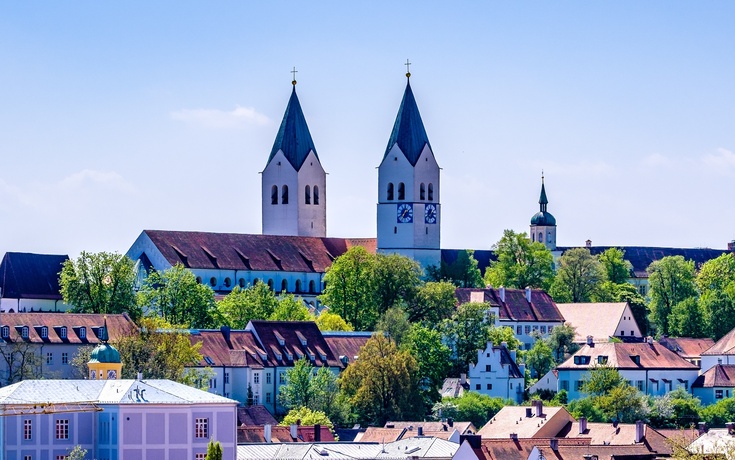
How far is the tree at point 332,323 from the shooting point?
13652 cm

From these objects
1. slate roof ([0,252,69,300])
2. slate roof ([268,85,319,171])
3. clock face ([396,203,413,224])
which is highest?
slate roof ([268,85,319,171])

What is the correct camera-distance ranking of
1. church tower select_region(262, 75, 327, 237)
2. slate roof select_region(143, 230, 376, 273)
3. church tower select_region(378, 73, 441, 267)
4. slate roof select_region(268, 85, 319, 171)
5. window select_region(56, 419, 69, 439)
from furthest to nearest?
1. church tower select_region(262, 75, 327, 237)
2. slate roof select_region(268, 85, 319, 171)
3. church tower select_region(378, 73, 441, 267)
4. slate roof select_region(143, 230, 376, 273)
5. window select_region(56, 419, 69, 439)

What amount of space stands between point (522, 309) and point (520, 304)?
0.58m

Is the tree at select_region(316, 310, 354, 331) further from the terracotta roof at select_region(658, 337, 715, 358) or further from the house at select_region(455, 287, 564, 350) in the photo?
the terracotta roof at select_region(658, 337, 715, 358)

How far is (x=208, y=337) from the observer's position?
12269cm

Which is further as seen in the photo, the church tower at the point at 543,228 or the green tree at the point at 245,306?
the church tower at the point at 543,228

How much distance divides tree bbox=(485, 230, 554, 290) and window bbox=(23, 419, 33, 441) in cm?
7761

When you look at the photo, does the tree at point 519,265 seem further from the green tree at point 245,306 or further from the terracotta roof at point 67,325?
the terracotta roof at point 67,325

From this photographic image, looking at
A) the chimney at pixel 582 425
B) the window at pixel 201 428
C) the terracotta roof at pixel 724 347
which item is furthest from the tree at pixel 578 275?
the window at pixel 201 428

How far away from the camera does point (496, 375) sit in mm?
131750

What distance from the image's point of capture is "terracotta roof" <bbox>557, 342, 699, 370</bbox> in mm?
134500

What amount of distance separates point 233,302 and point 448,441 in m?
36.7

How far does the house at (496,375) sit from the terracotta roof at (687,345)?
12.8 meters

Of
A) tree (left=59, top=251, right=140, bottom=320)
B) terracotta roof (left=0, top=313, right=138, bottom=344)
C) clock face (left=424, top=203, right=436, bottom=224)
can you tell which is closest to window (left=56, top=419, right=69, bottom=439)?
terracotta roof (left=0, top=313, right=138, bottom=344)
